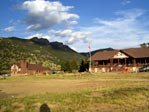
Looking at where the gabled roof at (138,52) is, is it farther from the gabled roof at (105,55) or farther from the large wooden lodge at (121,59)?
the gabled roof at (105,55)

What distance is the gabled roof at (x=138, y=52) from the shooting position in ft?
263

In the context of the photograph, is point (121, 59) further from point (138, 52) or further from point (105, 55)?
point (105, 55)

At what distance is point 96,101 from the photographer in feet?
60.1

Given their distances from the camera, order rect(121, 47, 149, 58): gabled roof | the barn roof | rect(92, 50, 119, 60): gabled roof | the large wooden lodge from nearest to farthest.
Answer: rect(121, 47, 149, 58): gabled roof < the barn roof < the large wooden lodge < rect(92, 50, 119, 60): gabled roof

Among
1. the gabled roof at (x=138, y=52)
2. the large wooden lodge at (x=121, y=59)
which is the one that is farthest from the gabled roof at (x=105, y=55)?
the gabled roof at (x=138, y=52)

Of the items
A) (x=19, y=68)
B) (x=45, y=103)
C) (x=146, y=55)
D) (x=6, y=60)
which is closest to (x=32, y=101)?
(x=45, y=103)

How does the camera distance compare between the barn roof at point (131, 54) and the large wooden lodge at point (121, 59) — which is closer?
the barn roof at point (131, 54)

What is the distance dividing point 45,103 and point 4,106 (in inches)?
90.9

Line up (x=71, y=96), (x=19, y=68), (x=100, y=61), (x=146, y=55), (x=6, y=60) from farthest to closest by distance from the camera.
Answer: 1. (x=6, y=60)
2. (x=19, y=68)
3. (x=100, y=61)
4. (x=146, y=55)
5. (x=71, y=96)

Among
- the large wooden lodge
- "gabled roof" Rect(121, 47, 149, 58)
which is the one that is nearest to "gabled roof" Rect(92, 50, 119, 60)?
the large wooden lodge

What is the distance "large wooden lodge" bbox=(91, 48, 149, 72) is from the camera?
265 feet

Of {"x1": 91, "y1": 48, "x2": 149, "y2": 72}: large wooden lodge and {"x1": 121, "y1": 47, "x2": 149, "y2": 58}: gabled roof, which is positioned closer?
{"x1": 121, "y1": 47, "x2": 149, "y2": 58}: gabled roof

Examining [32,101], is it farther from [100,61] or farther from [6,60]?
[6,60]

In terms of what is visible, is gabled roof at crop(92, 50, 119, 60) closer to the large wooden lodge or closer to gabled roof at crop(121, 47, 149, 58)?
the large wooden lodge
